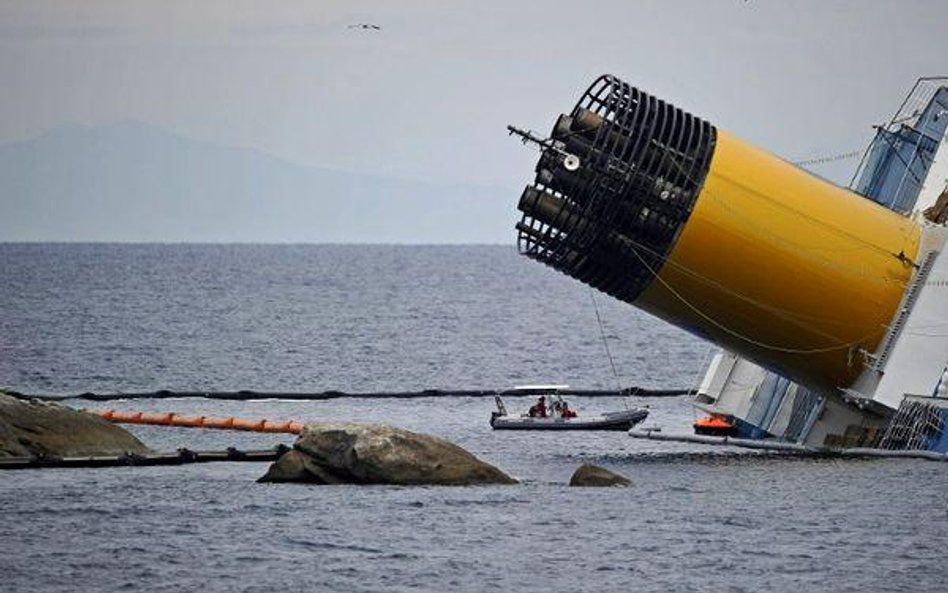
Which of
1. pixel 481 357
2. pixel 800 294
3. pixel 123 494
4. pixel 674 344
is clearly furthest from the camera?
pixel 674 344

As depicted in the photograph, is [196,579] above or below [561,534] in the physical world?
below

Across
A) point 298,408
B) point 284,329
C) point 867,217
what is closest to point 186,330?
point 284,329

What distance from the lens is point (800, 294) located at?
2436 inches

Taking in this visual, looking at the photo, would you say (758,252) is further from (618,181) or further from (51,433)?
(51,433)

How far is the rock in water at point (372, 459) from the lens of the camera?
56.7m

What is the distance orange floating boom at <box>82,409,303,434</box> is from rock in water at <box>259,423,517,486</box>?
13.6 metres

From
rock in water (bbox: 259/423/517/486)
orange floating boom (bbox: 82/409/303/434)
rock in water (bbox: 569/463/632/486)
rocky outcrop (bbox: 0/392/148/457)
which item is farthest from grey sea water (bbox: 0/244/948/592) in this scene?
rocky outcrop (bbox: 0/392/148/457)

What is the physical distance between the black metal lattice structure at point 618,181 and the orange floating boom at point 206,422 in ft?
47.5

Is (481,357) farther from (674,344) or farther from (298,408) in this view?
(298,408)

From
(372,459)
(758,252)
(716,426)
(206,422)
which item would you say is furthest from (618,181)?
(206,422)

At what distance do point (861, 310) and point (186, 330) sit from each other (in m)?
88.2

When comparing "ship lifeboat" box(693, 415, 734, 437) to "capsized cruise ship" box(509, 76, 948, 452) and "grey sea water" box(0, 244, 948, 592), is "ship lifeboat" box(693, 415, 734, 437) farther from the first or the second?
"capsized cruise ship" box(509, 76, 948, 452)

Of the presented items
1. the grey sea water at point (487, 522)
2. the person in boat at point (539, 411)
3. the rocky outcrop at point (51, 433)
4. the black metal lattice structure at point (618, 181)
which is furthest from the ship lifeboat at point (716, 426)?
the rocky outcrop at point (51, 433)

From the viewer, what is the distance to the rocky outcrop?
61250 mm
